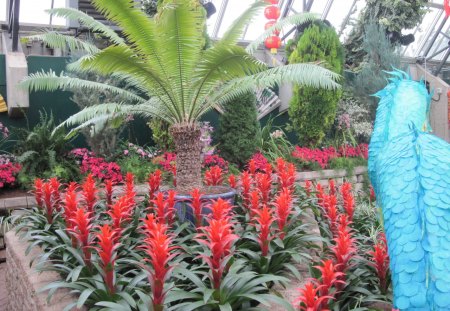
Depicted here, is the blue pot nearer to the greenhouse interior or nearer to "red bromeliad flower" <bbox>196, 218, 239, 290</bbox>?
the greenhouse interior

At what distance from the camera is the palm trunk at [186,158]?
14.8 feet

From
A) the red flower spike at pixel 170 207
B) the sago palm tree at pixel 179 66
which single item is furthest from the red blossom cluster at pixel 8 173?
the red flower spike at pixel 170 207

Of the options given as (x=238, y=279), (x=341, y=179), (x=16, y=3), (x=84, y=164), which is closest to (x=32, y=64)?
(x=16, y=3)

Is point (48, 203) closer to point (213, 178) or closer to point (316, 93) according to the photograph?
point (213, 178)

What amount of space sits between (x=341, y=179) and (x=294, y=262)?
511 centimetres

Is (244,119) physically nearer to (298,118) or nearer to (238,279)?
Answer: (298,118)

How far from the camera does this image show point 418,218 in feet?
4.57

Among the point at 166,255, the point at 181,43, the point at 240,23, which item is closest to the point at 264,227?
the point at 166,255

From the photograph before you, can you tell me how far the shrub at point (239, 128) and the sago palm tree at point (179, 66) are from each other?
2.35m

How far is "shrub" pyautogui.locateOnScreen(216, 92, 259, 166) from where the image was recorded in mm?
7414

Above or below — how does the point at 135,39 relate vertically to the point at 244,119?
above

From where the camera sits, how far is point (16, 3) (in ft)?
24.2

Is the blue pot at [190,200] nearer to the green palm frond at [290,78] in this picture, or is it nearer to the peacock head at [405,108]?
the green palm frond at [290,78]

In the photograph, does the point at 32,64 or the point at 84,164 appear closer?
the point at 84,164
